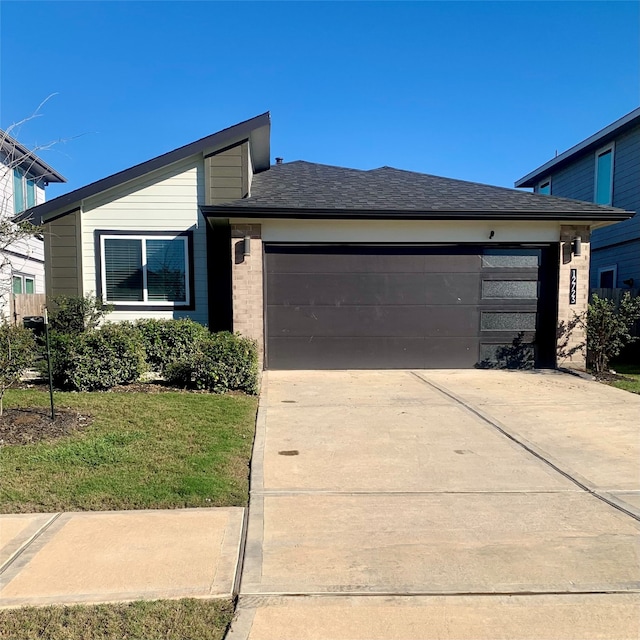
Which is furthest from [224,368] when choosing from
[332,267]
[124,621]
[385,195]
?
[385,195]

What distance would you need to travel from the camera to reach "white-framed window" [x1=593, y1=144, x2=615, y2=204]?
49.8 feet

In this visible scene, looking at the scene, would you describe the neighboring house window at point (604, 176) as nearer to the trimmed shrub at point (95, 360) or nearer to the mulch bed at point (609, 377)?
the mulch bed at point (609, 377)

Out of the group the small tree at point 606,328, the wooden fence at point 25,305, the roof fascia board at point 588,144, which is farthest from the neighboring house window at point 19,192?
the roof fascia board at point 588,144

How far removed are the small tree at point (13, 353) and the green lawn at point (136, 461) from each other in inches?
35.7

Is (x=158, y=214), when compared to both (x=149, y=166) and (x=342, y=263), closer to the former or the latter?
(x=149, y=166)

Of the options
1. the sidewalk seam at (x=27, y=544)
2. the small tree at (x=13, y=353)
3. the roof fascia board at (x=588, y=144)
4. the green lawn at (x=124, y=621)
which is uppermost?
the roof fascia board at (x=588, y=144)

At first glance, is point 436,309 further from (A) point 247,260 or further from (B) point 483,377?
(A) point 247,260

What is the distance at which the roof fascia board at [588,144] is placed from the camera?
13.7 meters

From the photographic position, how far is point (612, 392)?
8.00 m

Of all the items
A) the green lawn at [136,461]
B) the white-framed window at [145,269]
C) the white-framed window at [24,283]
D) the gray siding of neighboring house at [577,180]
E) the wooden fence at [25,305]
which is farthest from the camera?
the white-framed window at [24,283]

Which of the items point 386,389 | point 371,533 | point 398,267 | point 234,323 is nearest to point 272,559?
point 371,533

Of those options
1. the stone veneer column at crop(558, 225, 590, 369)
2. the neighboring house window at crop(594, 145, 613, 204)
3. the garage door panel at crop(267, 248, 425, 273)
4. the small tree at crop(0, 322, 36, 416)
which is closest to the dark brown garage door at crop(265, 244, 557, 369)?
the garage door panel at crop(267, 248, 425, 273)

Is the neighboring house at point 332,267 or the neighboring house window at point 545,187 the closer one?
the neighboring house at point 332,267

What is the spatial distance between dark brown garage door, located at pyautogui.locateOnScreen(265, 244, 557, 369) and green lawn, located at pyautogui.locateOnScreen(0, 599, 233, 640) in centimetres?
742
